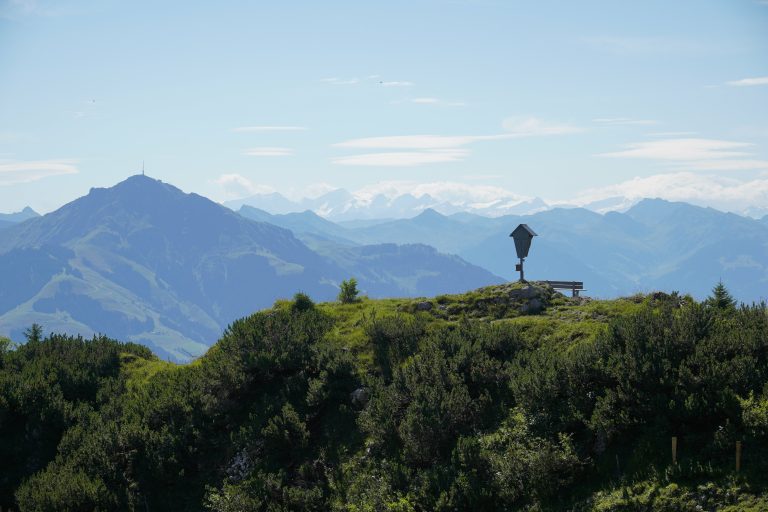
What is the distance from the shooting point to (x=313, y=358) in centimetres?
3006

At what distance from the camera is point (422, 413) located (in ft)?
77.7

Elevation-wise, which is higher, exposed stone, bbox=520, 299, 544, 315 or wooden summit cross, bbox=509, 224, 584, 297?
wooden summit cross, bbox=509, 224, 584, 297

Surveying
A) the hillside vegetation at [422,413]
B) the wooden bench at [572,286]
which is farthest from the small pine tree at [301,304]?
the wooden bench at [572,286]

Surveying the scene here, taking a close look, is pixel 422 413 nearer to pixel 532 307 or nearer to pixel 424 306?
pixel 532 307

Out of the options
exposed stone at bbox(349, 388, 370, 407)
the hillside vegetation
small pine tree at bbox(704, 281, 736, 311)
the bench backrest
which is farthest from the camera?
the bench backrest

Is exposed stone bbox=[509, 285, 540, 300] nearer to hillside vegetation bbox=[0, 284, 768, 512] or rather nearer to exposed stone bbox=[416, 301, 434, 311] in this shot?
hillside vegetation bbox=[0, 284, 768, 512]

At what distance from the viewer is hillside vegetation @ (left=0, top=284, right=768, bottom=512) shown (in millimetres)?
19562

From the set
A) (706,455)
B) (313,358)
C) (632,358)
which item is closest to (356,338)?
(313,358)

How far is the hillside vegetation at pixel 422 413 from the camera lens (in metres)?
19.6

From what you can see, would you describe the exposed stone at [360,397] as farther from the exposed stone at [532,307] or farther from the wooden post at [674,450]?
the wooden post at [674,450]

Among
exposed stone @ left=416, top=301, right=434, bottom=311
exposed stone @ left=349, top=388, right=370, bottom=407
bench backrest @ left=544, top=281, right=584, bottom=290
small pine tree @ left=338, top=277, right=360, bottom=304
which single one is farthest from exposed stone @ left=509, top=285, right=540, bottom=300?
exposed stone @ left=349, top=388, right=370, bottom=407

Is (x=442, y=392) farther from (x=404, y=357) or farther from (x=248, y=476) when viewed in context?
(x=248, y=476)

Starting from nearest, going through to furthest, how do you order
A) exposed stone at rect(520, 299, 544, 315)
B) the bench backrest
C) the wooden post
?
the wooden post → exposed stone at rect(520, 299, 544, 315) → the bench backrest

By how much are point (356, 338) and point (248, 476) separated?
9648 mm
